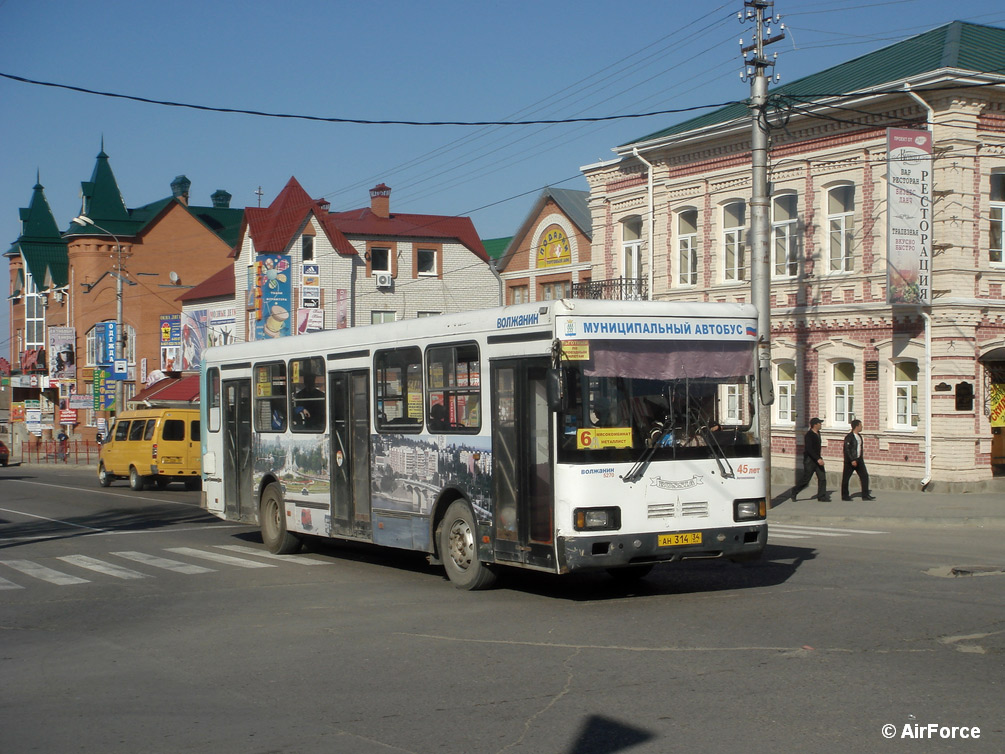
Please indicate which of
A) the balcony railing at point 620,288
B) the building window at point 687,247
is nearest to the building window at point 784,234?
the building window at point 687,247

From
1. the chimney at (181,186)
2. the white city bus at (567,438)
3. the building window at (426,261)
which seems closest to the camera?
the white city bus at (567,438)

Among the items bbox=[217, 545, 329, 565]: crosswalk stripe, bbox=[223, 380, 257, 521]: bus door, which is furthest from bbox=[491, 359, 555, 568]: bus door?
bbox=[223, 380, 257, 521]: bus door

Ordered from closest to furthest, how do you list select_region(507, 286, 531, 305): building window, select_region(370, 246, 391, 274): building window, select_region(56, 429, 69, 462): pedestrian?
select_region(507, 286, 531, 305): building window
select_region(370, 246, 391, 274): building window
select_region(56, 429, 69, 462): pedestrian

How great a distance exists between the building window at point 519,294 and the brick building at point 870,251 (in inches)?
408

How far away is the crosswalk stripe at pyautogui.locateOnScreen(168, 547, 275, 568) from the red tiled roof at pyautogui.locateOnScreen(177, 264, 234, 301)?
4305cm

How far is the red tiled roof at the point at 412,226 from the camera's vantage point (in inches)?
2203

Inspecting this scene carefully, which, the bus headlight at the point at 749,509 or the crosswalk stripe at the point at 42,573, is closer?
the bus headlight at the point at 749,509

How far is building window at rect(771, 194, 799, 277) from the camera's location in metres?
29.3

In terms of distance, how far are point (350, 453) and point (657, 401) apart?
15.5 feet

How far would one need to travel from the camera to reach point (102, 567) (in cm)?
1525

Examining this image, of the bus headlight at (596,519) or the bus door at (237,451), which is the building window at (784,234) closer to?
the bus door at (237,451)

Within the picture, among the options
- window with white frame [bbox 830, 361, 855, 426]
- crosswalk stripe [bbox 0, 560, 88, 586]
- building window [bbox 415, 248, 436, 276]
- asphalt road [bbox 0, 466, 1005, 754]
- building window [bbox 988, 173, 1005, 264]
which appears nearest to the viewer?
asphalt road [bbox 0, 466, 1005, 754]

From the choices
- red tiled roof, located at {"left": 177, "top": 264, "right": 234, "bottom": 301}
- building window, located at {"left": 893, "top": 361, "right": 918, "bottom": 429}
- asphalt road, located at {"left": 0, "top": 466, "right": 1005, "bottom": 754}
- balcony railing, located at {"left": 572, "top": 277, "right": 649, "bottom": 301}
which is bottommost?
asphalt road, located at {"left": 0, "top": 466, "right": 1005, "bottom": 754}

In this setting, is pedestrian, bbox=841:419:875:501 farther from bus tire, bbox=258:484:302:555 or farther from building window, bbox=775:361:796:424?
bus tire, bbox=258:484:302:555
